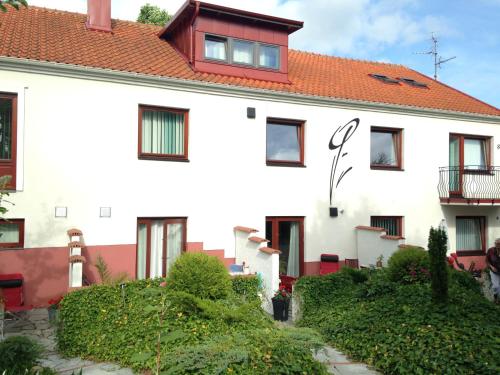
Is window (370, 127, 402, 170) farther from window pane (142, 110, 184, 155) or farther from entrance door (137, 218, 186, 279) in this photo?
entrance door (137, 218, 186, 279)

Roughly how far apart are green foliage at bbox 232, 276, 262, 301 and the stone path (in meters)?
3.30

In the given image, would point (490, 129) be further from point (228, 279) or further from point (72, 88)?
point (72, 88)

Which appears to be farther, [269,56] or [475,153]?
[475,153]

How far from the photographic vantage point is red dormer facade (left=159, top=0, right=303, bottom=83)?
39.3ft

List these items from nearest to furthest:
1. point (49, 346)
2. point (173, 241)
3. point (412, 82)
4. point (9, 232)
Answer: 1. point (49, 346)
2. point (9, 232)
3. point (173, 241)
4. point (412, 82)

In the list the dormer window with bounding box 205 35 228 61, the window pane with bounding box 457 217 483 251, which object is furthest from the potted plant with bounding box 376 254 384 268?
the dormer window with bounding box 205 35 228 61

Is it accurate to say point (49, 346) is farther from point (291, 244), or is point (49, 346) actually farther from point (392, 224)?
A: point (392, 224)

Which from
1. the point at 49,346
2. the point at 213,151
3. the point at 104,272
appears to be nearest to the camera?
the point at 49,346

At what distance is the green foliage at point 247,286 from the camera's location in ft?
29.1

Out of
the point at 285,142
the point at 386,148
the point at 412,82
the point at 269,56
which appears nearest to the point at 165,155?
the point at 285,142

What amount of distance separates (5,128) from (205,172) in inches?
180

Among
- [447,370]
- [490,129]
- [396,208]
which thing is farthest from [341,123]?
[447,370]

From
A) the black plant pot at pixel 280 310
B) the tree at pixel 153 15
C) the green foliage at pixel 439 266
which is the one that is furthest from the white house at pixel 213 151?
the tree at pixel 153 15

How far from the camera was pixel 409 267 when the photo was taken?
8.95 metres
